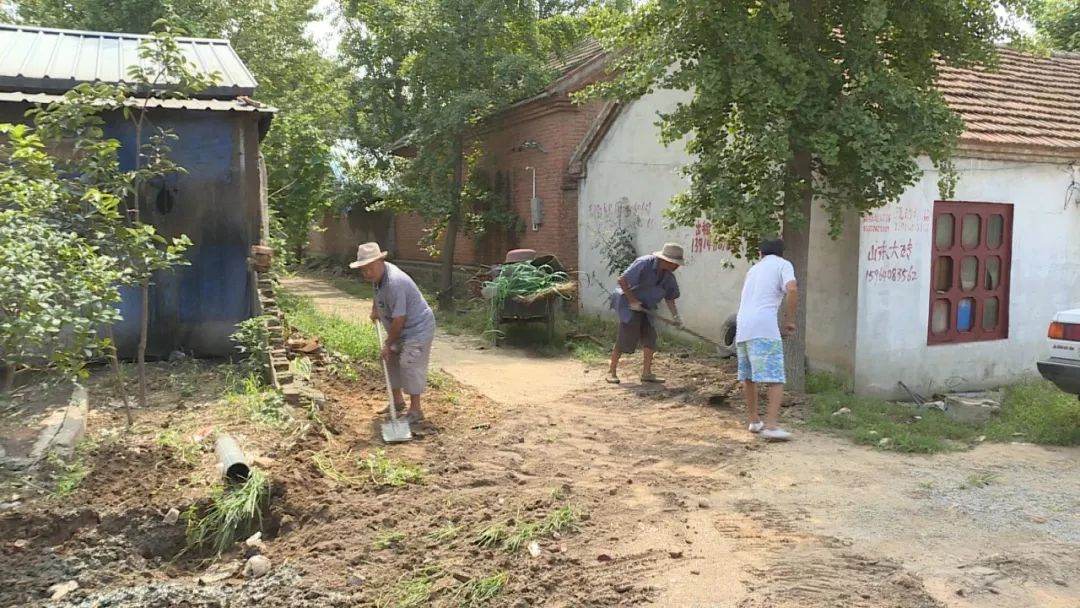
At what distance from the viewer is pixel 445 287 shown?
15805mm

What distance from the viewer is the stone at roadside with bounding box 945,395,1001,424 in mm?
8047

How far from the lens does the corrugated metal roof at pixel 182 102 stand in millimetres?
7480

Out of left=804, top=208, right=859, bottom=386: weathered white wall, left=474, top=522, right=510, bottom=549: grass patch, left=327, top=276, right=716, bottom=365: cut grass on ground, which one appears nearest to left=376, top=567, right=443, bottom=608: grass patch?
left=474, top=522, right=510, bottom=549: grass patch

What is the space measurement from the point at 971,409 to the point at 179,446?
7.38 metres

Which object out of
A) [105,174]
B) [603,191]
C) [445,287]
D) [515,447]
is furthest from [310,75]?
[515,447]

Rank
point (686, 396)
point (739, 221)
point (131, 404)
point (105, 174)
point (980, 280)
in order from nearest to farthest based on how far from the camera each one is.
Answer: point (105, 174)
point (131, 404)
point (739, 221)
point (686, 396)
point (980, 280)

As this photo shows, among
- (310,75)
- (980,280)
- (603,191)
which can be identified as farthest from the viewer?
(310,75)

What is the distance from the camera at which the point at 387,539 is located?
4527 mm

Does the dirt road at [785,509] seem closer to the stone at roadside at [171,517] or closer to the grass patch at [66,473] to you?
the stone at roadside at [171,517]

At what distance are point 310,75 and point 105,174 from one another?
55.4 feet

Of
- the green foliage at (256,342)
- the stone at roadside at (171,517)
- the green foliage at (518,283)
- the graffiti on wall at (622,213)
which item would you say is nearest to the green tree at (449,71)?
the graffiti on wall at (622,213)

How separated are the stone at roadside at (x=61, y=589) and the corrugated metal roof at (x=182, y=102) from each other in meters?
4.41

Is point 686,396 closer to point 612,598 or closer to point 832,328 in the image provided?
point 832,328

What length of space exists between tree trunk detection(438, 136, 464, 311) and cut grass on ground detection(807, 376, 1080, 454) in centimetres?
841
